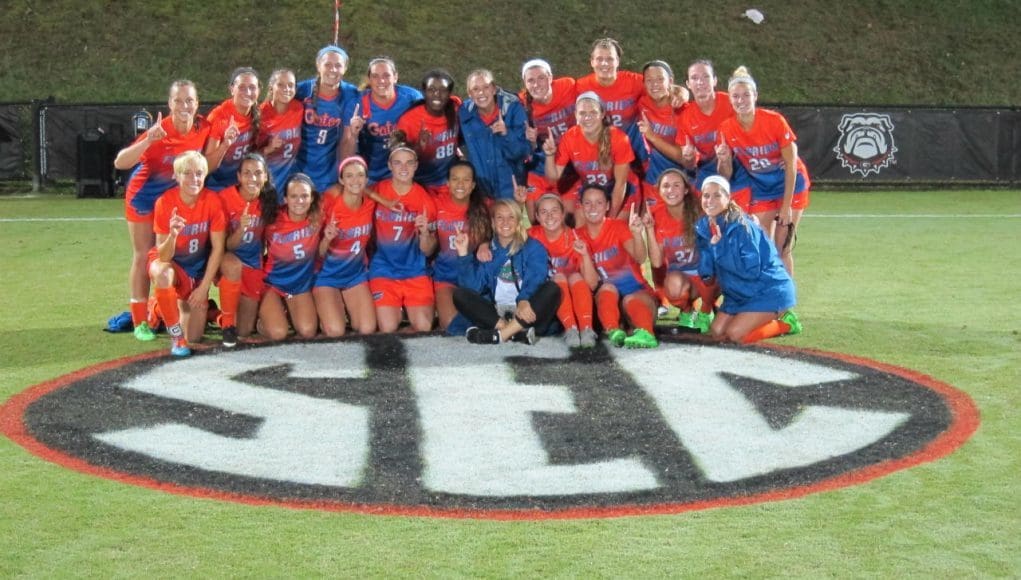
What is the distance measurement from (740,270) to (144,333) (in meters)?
3.59

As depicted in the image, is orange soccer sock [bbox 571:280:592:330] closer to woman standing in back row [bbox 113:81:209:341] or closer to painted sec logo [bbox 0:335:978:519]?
painted sec logo [bbox 0:335:978:519]

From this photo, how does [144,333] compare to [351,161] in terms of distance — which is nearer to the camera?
[144,333]

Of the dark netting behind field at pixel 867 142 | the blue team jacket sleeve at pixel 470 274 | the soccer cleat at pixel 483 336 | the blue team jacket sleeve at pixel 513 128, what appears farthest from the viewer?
the dark netting behind field at pixel 867 142

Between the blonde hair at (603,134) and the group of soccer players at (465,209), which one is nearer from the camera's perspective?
the group of soccer players at (465,209)

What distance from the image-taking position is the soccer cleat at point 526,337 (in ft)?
23.6

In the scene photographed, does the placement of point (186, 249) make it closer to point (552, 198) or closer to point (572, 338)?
point (552, 198)

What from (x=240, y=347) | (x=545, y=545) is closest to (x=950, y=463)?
(x=545, y=545)

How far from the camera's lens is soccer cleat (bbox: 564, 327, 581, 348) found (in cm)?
710

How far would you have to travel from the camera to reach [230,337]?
7.30 m

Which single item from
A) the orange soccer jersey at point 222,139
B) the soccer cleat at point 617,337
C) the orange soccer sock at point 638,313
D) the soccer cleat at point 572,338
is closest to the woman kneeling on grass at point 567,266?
the soccer cleat at point 572,338

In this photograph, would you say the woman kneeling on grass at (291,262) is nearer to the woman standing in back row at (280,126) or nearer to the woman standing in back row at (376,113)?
the woman standing in back row at (280,126)

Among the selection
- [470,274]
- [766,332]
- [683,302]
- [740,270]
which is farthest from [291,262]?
[766,332]

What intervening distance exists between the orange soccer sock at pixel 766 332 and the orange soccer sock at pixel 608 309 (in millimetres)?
758

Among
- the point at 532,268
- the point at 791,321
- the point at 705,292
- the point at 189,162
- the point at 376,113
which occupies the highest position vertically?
the point at 376,113
